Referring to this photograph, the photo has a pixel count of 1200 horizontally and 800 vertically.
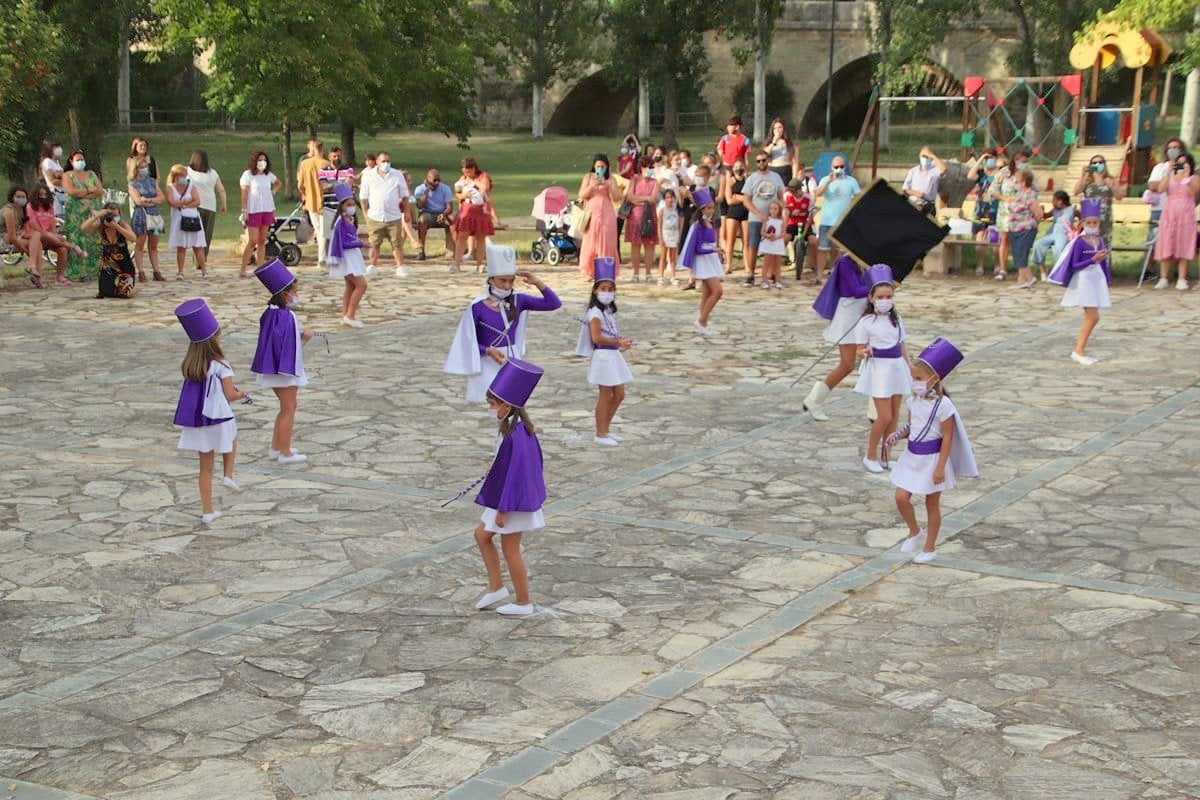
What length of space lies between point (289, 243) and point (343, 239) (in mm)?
7473

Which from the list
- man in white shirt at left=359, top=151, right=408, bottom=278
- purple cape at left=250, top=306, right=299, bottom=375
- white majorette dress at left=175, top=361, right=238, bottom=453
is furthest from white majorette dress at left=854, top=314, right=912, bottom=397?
man in white shirt at left=359, top=151, right=408, bottom=278

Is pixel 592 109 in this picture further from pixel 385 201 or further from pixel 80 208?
pixel 80 208

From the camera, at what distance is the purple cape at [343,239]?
16.0m

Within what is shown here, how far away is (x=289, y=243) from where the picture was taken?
23172 millimetres

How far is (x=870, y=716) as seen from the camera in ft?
21.1

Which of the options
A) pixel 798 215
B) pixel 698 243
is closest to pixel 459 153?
pixel 798 215

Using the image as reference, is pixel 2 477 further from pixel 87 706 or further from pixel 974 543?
pixel 974 543

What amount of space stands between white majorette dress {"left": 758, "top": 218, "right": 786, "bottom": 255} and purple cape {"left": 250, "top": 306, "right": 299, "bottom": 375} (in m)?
10.7

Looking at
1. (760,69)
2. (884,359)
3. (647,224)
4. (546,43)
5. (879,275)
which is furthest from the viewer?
(546,43)

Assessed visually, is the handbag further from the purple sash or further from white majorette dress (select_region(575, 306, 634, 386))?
the purple sash

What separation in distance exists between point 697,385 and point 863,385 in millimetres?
3400

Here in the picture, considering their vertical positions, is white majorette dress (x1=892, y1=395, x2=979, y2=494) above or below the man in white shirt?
below

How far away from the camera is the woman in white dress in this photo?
20609 millimetres

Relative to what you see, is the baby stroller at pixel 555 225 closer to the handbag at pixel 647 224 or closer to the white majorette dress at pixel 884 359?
the handbag at pixel 647 224
